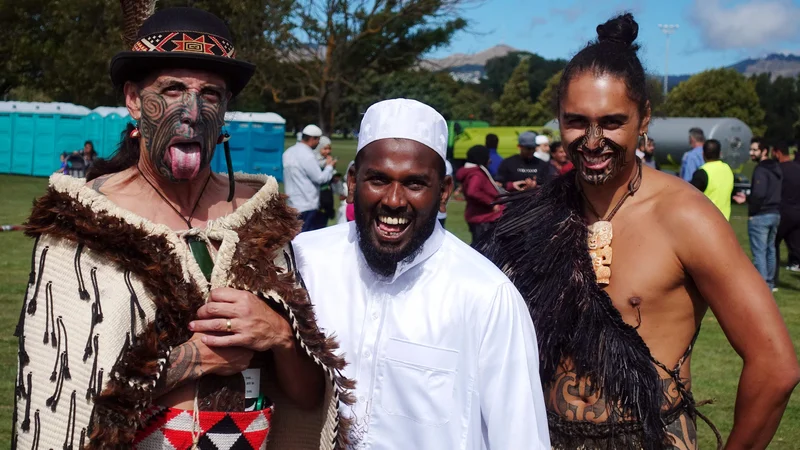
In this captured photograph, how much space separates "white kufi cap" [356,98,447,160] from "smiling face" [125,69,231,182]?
0.53m

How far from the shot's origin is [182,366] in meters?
2.32

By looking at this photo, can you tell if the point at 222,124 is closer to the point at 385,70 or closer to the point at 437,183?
the point at 437,183

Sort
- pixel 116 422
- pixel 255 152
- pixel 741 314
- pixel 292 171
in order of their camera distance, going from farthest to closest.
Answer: pixel 255 152, pixel 292 171, pixel 741 314, pixel 116 422

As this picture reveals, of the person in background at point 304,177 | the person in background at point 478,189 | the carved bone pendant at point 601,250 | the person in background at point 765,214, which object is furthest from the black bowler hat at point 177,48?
the person in background at point 765,214

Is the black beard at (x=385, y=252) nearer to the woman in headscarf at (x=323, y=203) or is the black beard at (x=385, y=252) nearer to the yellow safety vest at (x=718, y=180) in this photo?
the woman in headscarf at (x=323, y=203)

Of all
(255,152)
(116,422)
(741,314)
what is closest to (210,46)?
(116,422)

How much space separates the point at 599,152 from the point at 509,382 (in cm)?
88

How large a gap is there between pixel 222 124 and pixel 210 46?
23cm

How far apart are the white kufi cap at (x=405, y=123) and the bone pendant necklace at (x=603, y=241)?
65cm

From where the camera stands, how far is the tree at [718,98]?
5734 centimetres

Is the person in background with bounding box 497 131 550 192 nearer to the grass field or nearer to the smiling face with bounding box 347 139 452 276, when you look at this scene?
the grass field

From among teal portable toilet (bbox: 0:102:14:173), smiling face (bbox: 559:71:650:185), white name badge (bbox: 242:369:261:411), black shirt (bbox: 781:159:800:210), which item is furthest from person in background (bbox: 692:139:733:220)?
teal portable toilet (bbox: 0:102:14:173)

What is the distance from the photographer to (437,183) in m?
2.75

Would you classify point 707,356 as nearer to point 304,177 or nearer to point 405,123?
point 304,177
